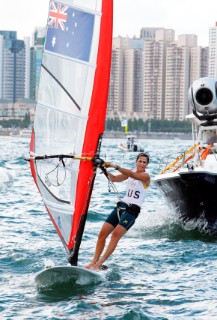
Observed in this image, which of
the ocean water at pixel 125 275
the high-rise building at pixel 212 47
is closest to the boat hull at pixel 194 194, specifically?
the ocean water at pixel 125 275

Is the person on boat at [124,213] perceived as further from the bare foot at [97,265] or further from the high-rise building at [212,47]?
the high-rise building at [212,47]

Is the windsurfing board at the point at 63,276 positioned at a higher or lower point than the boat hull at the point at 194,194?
lower

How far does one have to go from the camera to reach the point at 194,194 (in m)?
14.1

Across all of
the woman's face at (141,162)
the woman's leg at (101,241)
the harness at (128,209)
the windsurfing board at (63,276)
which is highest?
the woman's face at (141,162)

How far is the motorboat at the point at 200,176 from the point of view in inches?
549

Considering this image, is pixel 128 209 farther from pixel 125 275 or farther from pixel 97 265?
pixel 125 275

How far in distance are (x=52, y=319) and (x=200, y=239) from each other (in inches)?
234

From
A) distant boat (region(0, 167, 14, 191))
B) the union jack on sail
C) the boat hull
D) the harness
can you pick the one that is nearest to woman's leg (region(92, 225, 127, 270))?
the harness

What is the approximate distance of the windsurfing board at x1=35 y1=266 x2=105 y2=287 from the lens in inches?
376

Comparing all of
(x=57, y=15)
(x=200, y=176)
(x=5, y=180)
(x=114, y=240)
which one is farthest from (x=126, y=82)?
(x=57, y=15)

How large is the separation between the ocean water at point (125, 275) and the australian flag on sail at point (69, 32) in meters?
2.73

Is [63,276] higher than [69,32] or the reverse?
the reverse

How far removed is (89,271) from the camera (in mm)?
9766

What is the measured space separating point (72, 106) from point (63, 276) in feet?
6.56
